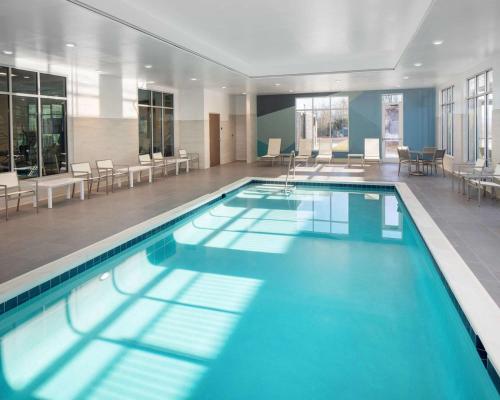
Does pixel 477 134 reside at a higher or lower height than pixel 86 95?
lower

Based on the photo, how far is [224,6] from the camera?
6.27 metres

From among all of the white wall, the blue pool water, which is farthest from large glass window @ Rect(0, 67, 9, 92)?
the white wall

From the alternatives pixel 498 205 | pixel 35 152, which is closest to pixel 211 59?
pixel 35 152

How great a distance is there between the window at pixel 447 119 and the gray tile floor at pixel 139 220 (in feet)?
11.4

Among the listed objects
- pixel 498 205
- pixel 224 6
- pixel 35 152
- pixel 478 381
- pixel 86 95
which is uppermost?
pixel 224 6

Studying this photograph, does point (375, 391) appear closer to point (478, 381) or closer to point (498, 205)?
point (478, 381)

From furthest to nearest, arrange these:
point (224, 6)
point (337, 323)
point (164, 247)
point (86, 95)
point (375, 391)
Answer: point (86, 95) → point (224, 6) → point (164, 247) → point (337, 323) → point (375, 391)

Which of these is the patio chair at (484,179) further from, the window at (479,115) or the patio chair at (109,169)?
the patio chair at (109,169)

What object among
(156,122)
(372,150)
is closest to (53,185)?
(156,122)

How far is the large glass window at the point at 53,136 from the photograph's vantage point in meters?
9.12

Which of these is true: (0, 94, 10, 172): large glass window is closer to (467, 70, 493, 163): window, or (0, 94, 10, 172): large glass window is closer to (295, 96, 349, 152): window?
(467, 70, 493, 163): window

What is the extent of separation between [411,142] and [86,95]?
11652 mm

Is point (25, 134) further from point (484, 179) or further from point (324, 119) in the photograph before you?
point (324, 119)

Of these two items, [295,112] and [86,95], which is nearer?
[86,95]
